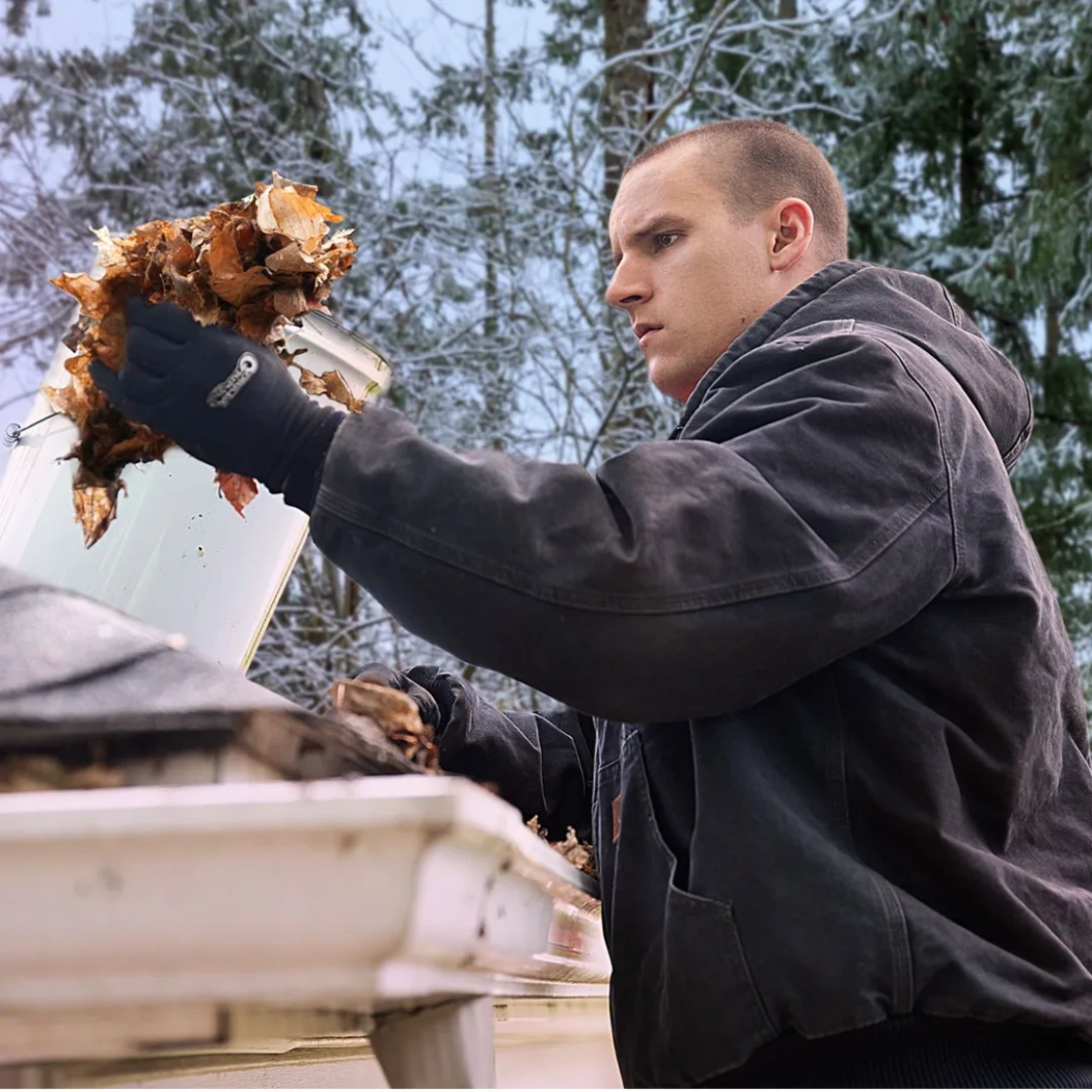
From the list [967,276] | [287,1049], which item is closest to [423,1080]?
[287,1049]

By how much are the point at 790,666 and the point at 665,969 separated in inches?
10.6

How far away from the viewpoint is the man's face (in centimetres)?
154

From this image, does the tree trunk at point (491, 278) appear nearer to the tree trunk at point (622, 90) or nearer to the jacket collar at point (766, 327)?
the tree trunk at point (622, 90)

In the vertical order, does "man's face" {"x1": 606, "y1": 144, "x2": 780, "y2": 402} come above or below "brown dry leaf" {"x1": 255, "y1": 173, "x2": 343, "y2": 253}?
above

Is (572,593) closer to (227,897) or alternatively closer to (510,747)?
(227,897)

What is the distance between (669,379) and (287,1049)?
0.95 metres

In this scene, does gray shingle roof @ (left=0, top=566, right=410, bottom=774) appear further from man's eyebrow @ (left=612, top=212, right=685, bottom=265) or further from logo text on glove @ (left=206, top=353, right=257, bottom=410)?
man's eyebrow @ (left=612, top=212, right=685, bottom=265)

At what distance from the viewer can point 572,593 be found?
837 millimetres

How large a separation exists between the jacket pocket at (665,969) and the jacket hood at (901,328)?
420mm

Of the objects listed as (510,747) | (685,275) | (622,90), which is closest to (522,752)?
(510,747)

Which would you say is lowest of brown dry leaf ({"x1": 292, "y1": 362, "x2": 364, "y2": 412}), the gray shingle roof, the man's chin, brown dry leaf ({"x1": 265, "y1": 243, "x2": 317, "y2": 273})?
the gray shingle roof

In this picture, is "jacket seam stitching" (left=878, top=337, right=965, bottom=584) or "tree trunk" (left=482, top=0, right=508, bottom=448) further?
"tree trunk" (left=482, top=0, right=508, bottom=448)

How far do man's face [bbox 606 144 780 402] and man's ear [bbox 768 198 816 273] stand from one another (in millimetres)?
19

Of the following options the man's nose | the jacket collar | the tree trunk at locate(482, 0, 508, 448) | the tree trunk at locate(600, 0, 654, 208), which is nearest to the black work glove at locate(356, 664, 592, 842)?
the jacket collar
